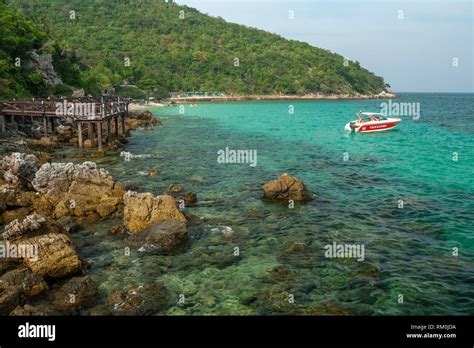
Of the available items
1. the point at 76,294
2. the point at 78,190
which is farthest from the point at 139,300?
the point at 78,190

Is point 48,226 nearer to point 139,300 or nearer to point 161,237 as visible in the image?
point 161,237

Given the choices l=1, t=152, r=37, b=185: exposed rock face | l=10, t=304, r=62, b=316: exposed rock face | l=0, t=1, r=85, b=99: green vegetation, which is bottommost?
l=10, t=304, r=62, b=316: exposed rock face

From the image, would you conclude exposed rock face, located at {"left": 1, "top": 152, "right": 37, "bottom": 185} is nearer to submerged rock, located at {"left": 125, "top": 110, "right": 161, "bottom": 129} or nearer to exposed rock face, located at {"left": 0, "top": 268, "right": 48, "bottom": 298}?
exposed rock face, located at {"left": 0, "top": 268, "right": 48, "bottom": 298}

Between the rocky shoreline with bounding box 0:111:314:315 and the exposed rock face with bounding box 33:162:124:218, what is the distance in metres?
0.05

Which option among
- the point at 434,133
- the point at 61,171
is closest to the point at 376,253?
the point at 61,171

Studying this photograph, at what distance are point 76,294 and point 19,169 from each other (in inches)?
587

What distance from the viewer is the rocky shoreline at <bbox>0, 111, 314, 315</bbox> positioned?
12.4 meters

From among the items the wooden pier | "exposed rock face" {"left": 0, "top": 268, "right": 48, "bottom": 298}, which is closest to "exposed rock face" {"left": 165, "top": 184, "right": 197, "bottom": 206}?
"exposed rock face" {"left": 0, "top": 268, "right": 48, "bottom": 298}

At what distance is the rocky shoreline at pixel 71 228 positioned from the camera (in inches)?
489

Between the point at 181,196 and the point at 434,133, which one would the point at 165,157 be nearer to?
the point at 181,196

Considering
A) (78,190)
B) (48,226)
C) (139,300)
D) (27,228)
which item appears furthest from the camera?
(78,190)

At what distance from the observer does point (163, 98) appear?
153875 mm

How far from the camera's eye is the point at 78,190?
21609mm
